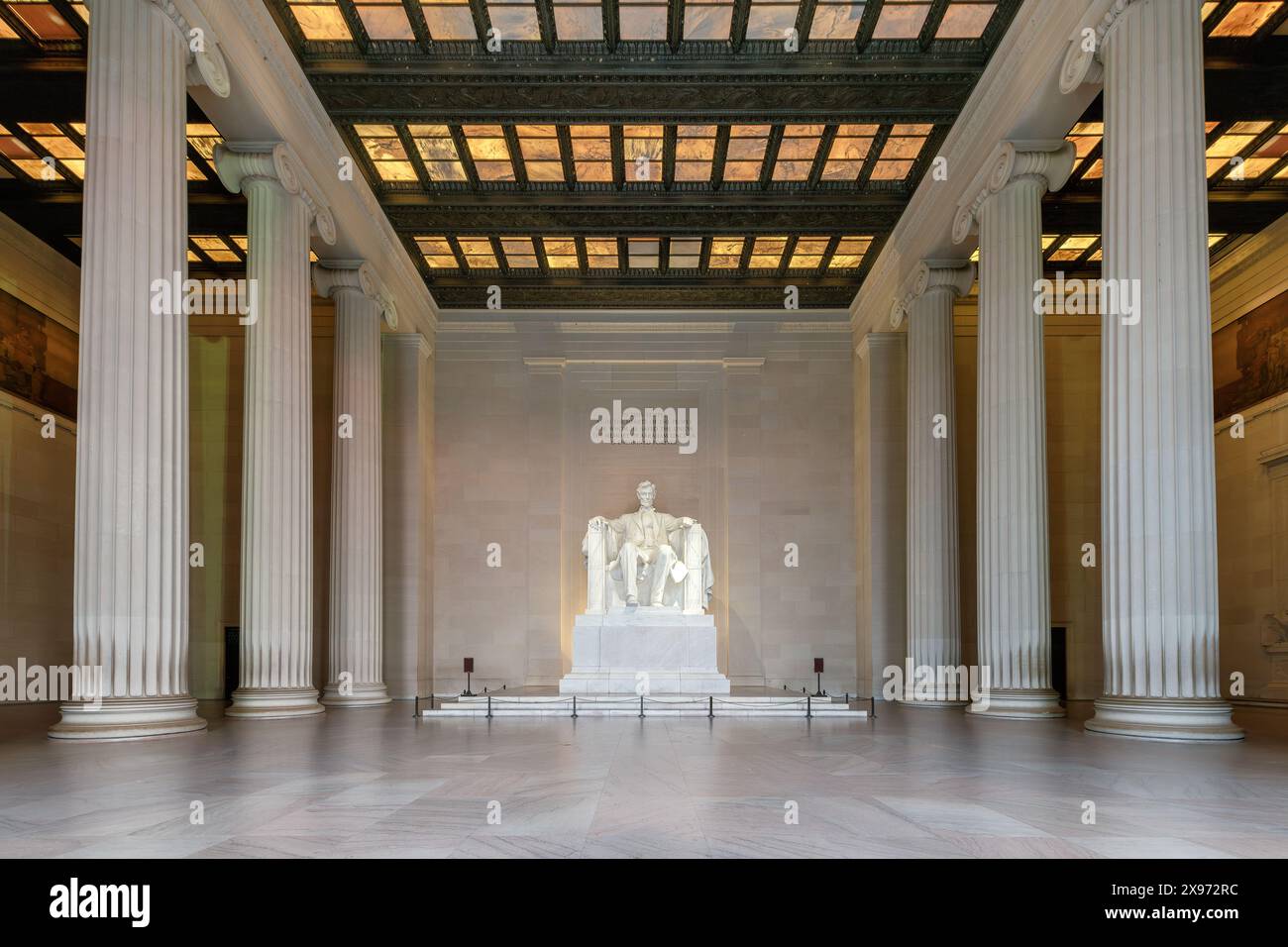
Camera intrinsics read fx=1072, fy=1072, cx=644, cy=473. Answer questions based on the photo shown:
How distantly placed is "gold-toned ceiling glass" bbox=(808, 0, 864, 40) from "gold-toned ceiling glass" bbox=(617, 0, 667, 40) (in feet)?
6.90

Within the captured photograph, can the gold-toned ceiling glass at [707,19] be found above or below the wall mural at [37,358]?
above

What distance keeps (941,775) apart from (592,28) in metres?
11.4

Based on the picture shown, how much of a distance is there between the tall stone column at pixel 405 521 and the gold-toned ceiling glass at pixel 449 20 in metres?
9.21

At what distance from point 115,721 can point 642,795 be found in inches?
252

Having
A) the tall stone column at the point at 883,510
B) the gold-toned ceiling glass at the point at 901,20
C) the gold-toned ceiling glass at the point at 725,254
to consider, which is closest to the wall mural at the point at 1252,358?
the tall stone column at the point at 883,510

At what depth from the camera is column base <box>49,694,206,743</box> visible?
34.1ft

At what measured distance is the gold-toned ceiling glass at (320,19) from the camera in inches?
562

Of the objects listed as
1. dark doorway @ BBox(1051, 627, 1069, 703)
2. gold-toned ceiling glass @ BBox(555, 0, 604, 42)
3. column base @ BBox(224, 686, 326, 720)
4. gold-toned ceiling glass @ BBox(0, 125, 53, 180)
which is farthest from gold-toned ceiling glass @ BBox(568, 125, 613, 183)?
→ dark doorway @ BBox(1051, 627, 1069, 703)

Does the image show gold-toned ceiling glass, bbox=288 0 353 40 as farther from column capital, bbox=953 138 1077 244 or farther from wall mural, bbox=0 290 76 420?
column capital, bbox=953 138 1077 244

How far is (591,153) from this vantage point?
18.4 meters

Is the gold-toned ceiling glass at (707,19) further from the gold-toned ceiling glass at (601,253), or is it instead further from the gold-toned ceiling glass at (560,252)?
the gold-toned ceiling glass at (560,252)

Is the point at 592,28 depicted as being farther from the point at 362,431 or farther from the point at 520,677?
the point at 520,677

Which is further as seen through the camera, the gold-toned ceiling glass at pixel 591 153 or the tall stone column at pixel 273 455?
the gold-toned ceiling glass at pixel 591 153

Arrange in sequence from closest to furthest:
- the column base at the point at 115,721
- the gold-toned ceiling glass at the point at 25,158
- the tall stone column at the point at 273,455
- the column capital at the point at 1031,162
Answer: the column base at the point at 115,721, the tall stone column at the point at 273,455, the column capital at the point at 1031,162, the gold-toned ceiling glass at the point at 25,158
